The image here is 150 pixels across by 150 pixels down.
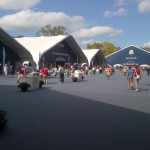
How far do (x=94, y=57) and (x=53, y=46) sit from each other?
20.5 m

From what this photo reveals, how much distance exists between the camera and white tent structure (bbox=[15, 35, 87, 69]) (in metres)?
42.3

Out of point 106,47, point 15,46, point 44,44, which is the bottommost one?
point 15,46

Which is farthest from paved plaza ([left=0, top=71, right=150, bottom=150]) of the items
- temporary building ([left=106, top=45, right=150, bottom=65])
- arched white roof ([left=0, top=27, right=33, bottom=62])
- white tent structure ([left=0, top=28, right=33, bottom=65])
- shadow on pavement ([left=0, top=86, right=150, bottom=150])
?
temporary building ([left=106, top=45, right=150, bottom=65])

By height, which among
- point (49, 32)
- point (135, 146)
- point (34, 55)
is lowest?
point (135, 146)

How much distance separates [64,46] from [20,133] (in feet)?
147

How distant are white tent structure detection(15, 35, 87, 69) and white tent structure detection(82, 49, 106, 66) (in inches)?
158

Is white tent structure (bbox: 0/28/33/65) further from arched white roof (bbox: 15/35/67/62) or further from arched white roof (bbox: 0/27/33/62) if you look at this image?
arched white roof (bbox: 15/35/67/62)

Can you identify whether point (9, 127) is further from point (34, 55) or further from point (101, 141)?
point (34, 55)

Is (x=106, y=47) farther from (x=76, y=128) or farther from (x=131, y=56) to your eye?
(x=76, y=128)

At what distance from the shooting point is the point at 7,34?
36406 millimetres

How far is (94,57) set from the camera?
6397 cm

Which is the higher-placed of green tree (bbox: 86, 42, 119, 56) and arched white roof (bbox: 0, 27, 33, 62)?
green tree (bbox: 86, 42, 119, 56)

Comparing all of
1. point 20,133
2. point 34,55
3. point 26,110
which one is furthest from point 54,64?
point 20,133

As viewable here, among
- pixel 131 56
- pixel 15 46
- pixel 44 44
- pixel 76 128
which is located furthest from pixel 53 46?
pixel 76 128
